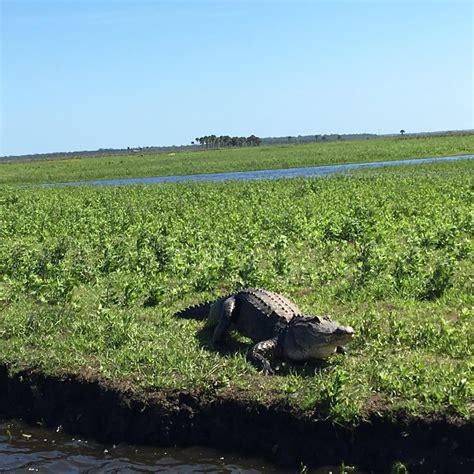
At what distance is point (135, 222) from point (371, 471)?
12.9m

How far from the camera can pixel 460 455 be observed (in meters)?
5.84

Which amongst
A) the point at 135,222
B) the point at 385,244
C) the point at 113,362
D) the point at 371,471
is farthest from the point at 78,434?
the point at 135,222

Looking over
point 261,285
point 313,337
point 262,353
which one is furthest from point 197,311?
point 313,337

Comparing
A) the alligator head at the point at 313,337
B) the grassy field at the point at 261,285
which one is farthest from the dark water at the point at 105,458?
the alligator head at the point at 313,337

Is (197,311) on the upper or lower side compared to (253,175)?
lower

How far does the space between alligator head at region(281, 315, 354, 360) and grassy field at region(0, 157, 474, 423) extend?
0.20 metres

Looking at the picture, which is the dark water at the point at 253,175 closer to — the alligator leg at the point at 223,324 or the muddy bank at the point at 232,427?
the alligator leg at the point at 223,324

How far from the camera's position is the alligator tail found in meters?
8.97

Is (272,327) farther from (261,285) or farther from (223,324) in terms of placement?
(261,285)

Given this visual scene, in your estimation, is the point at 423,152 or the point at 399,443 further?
the point at 423,152

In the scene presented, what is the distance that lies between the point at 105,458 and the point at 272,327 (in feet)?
7.65

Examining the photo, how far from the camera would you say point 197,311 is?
29.6 ft

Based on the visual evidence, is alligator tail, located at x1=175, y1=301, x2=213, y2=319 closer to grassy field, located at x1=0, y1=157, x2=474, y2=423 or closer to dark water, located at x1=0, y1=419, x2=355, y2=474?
grassy field, located at x1=0, y1=157, x2=474, y2=423

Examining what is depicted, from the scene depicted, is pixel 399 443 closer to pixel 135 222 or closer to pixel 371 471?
pixel 371 471
